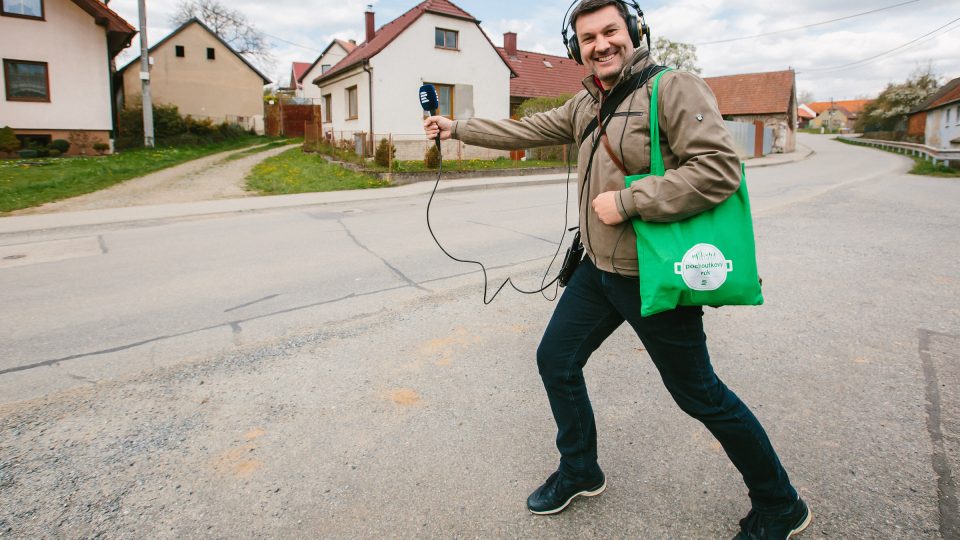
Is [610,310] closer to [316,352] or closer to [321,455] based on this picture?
[321,455]

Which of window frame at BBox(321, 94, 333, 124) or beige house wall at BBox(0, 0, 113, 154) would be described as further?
window frame at BBox(321, 94, 333, 124)

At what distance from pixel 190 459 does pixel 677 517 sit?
222cm

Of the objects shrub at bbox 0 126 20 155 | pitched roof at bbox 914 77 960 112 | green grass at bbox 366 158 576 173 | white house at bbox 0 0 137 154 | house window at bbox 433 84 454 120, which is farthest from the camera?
pitched roof at bbox 914 77 960 112

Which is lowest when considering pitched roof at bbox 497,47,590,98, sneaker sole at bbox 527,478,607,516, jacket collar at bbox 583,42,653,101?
sneaker sole at bbox 527,478,607,516

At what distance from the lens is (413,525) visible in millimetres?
2309

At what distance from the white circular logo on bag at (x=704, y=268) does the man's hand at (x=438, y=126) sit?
A: 4.28 feet

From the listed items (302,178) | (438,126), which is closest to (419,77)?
(302,178)

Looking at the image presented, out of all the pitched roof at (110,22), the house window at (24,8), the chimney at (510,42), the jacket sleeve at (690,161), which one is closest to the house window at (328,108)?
the pitched roof at (110,22)

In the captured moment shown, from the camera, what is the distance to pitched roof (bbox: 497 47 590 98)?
101ft

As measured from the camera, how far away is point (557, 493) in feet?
7.81

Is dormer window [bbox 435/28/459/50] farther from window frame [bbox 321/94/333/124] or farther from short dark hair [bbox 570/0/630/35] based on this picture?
short dark hair [bbox 570/0/630/35]

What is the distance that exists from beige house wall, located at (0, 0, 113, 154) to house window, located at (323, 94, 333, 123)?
963 centimetres

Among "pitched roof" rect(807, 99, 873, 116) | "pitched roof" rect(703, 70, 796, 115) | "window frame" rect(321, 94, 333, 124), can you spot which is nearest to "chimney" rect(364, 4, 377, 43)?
"window frame" rect(321, 94, 333, 124)

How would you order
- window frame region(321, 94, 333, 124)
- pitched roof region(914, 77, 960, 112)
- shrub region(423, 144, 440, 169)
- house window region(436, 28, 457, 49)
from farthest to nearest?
pitched roof region(914, 77, 960, 112)
window frame region(321, 94, 333, 124)
house window region(436, 28, 457, 49)
shrub region(423, 144, 440, 169)
